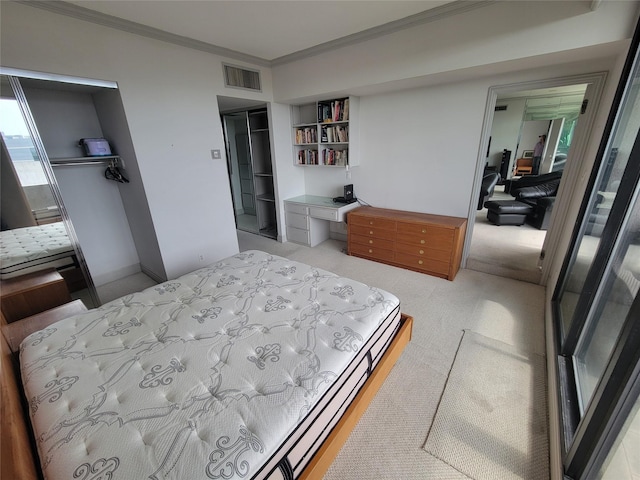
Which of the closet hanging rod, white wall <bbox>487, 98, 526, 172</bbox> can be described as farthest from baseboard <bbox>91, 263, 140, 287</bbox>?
white wall <bbox>487, 98, 526, 172</bbox>

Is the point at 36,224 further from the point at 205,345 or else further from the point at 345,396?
the point at 345,396

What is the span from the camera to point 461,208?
10.1ft

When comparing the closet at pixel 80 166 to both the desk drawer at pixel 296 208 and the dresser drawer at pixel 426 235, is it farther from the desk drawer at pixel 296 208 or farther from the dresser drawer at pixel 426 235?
the dresser drawer at pixel 426 235

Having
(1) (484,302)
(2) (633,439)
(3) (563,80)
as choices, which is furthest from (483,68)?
(2) (633,439)

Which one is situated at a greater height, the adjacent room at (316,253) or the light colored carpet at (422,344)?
the adjacent room at (316,253)

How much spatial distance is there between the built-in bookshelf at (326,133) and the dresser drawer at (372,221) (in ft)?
2.50

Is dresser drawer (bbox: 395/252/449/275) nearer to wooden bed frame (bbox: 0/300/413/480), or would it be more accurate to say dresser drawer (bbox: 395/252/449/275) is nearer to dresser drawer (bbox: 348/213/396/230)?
dresser drawer (bbox: 348/213/396/230)

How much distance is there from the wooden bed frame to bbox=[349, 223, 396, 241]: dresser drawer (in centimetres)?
148

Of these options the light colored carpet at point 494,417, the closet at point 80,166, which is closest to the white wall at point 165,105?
the closet at point 80,166

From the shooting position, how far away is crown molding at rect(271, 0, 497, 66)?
6.83 feet

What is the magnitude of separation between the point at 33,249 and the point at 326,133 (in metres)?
3.33

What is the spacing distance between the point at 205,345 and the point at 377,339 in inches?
37.7

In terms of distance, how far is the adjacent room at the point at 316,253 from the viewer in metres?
1.03

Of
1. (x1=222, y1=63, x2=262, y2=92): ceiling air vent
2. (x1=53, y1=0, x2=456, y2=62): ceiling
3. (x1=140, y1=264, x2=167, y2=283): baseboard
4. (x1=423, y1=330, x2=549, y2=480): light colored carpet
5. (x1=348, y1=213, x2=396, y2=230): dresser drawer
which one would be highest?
(x1=53, y1=0, x2=456, y2=62): ceiling
